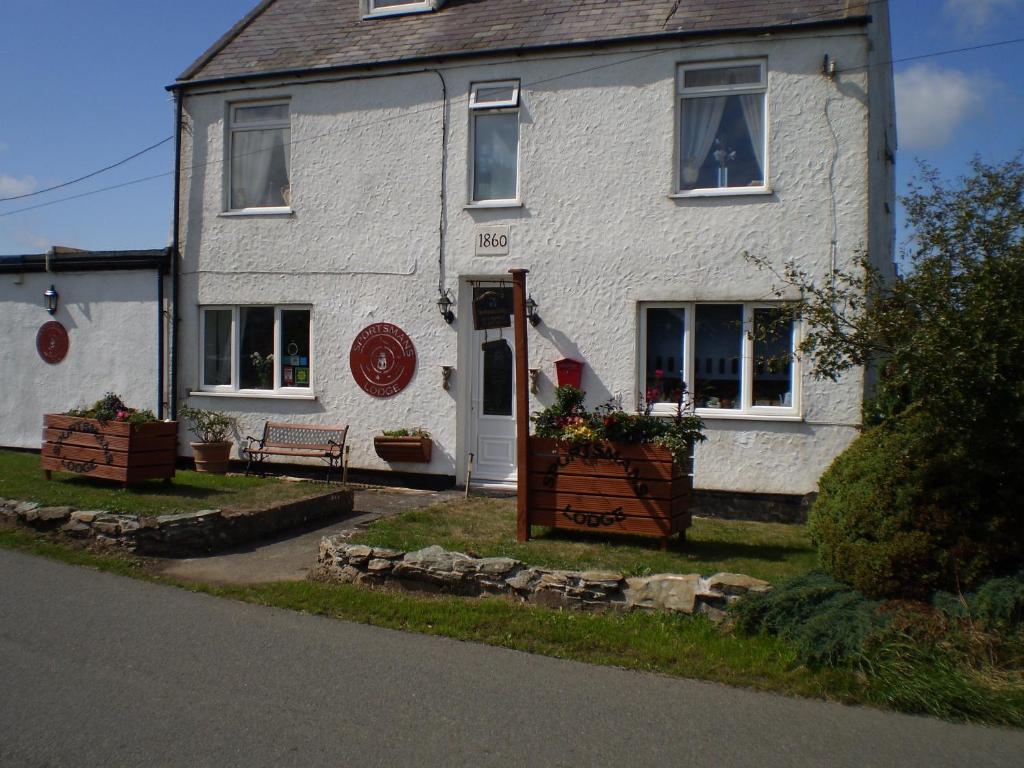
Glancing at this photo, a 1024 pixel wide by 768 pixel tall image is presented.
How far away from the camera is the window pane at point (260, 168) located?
13945 millimetres

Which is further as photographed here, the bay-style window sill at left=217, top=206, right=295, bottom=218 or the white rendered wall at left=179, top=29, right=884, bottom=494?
the bay-style window sill at left=217, top=206, right=295, bottom=218

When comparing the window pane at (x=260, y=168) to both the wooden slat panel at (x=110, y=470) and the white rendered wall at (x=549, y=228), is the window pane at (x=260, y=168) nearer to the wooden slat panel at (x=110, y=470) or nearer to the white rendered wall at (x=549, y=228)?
the white rendered wall at (x=549, y=228)

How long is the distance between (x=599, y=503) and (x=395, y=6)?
29.6ft

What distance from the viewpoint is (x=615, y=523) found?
8.79 m

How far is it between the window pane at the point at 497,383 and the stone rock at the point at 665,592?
5.77 m

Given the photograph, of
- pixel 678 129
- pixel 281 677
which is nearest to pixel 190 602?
pixel 281 677

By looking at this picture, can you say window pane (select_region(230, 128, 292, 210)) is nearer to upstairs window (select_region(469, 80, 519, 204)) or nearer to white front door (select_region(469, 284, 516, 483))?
upstairs window (select_region(469, 80, 519, 204))

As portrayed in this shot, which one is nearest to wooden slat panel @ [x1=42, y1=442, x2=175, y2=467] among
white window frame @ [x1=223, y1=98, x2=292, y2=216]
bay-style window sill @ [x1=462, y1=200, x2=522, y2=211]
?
white window frame @ [x1=223, y1=98, x2=292, y2=216]

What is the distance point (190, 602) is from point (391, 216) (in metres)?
6.88

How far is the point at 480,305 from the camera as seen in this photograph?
9852 millimetres

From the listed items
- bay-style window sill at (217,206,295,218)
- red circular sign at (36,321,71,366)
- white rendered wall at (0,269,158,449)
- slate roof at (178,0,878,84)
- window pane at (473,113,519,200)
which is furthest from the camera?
red circular sign at (36,321,71,366)

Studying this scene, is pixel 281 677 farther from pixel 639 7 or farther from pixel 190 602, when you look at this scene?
pixel 639 7

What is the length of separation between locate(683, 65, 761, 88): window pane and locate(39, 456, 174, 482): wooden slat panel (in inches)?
323

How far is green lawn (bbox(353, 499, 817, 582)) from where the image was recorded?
318 inches
